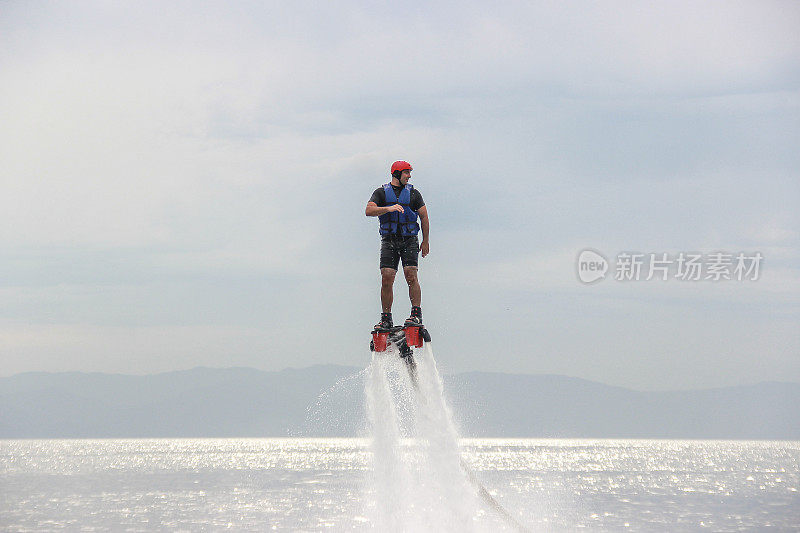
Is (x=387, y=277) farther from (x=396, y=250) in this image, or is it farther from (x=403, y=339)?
(x=403, y=339)

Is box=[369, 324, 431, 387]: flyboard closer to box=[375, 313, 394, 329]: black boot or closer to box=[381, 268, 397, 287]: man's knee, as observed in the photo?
box=[375, 313, 394, 329]: black boot

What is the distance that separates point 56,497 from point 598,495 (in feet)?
227

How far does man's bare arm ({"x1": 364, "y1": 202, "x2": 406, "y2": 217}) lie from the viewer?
1998 centimetres

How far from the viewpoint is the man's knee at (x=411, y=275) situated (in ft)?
67.8

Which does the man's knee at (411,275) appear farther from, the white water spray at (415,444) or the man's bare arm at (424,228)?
the white water spray at (415,444)

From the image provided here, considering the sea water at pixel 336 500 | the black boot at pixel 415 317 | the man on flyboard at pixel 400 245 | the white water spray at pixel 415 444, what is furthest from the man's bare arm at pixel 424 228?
the sea water at pixel 336 500

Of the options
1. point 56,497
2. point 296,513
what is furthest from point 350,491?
point 56,497

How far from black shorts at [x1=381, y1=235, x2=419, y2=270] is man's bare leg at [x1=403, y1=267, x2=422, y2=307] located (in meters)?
0.17

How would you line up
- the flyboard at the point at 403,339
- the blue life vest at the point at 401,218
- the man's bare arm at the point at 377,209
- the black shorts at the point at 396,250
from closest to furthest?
the man's bare arm at the point at 377,209, the blue life vest at the point at 401,218, the flyboard at the point at 403,339, the black shorts at the point at 396,250

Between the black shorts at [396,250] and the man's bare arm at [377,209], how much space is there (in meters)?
0.84

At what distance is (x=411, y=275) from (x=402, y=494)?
28.0 ft

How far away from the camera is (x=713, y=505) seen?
9475 centimetres

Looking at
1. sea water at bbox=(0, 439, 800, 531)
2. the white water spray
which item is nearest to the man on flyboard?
the white water spray

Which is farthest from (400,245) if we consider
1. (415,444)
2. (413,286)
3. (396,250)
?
(415,444)
